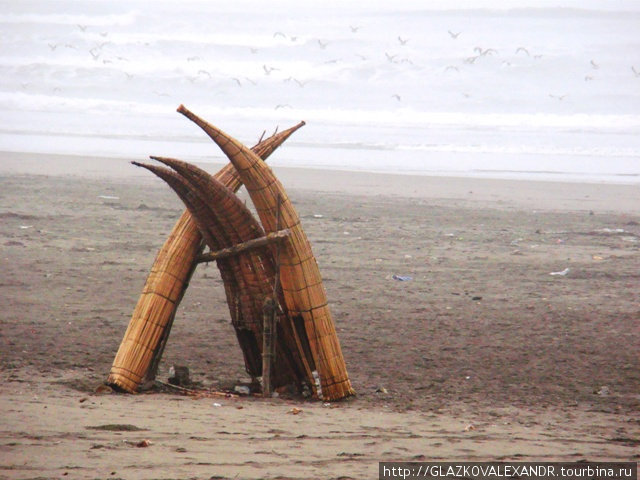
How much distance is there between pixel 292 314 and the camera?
18.4 feet

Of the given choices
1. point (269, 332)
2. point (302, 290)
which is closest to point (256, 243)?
point (302, 290)

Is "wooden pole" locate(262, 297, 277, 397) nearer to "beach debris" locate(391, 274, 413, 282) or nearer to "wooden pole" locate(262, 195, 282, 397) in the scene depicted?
"wooden pole" locate(262, 195, 282, 397)

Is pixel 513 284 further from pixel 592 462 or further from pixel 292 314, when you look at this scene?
pixel 592 462

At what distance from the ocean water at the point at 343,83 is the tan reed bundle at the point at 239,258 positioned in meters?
12.0

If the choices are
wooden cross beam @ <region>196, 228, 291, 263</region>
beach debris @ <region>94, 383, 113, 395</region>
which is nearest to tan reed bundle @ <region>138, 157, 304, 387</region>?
wooden cross beam @ <region>196, 228, 291, 263</region>

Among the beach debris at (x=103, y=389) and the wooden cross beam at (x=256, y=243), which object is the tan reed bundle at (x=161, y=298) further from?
the wooden cross beam at (x=256, y=243)

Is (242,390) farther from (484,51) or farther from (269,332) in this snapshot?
(484,51)

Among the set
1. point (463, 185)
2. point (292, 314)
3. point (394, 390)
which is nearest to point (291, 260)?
point (292, 314)

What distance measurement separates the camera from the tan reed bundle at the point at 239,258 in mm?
5281

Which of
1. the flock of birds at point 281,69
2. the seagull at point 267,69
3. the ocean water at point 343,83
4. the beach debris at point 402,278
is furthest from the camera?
the seagull at point 267,69

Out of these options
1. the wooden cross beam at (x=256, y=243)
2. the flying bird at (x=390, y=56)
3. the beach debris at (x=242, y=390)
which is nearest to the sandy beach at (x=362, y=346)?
the beach debris at (x=242, y=390)

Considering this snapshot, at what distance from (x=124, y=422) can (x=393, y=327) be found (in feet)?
11.3

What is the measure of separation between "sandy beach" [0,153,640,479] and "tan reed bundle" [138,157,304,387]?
0.37 m

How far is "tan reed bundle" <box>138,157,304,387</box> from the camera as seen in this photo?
5.28m
